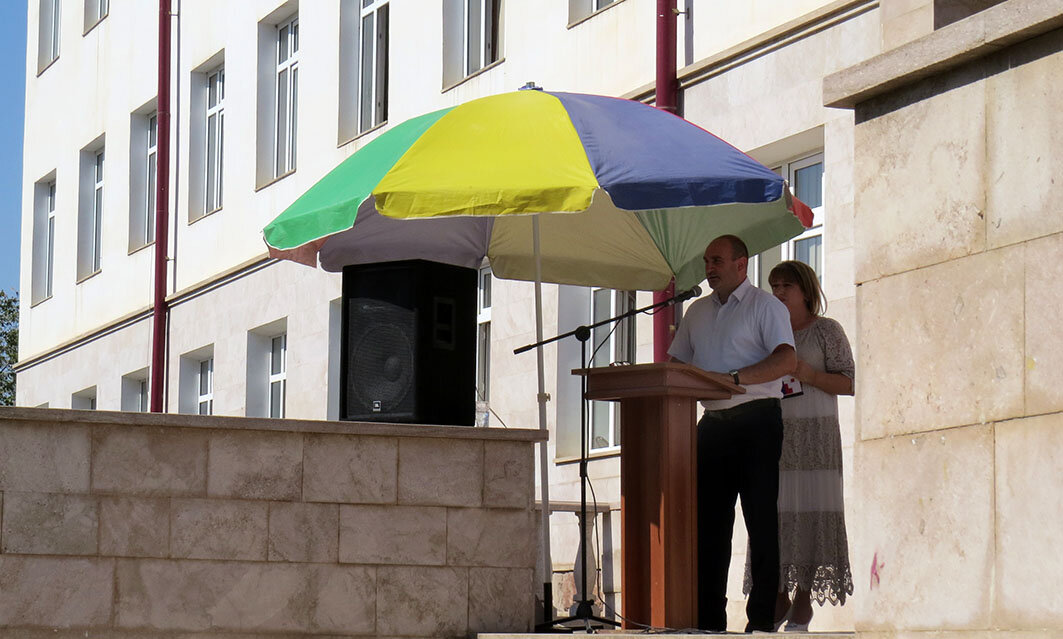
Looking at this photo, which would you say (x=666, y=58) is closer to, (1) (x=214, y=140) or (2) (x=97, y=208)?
(1) (x=214, y=140)

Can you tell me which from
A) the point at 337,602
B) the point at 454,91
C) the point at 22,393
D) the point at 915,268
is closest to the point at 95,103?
the point at 22,393

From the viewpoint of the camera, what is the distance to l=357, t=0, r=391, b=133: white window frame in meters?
18.6

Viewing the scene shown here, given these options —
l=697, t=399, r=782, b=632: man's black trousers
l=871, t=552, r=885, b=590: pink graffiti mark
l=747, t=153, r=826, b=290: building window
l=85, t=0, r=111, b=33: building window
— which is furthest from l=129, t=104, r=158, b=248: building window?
l=871, t=552, r=885, b=590: pink graffiti mark

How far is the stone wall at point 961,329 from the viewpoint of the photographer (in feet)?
17.3

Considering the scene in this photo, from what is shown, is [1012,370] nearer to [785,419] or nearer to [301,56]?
[785,419]

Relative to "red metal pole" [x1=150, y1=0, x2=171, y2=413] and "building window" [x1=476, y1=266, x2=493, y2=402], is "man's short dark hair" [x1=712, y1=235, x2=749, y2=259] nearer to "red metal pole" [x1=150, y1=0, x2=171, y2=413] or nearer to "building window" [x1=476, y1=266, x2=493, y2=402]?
"building window" [x1=476, y1=266, x2=493, y2=402]

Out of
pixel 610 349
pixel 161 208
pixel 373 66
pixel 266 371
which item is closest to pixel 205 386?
pixel 266 371

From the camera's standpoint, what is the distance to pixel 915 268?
580 cm

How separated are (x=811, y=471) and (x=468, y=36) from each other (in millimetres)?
9044

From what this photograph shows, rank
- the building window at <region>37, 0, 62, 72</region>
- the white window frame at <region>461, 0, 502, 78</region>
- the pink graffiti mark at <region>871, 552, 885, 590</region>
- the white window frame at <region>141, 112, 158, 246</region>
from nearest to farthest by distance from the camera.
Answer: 1. the pink graffiti mark at <region>871, 552, 885, 590</region>
2. the white window frame at <region>461, 0, 502, 78</region>
3. the white window frame at <region>141, 112, 158, 246</region>
4. the building window at <region>37, 0, 62, 72</region>

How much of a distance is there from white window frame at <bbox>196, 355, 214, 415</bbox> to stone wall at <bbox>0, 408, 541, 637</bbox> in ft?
43.7

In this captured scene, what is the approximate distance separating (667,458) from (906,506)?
2.41 m

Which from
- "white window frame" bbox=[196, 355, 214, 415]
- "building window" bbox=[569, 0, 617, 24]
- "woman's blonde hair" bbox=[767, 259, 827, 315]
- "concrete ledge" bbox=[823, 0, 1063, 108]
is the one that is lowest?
"woman's blonde hair" bbox=[767, 259, 827, 315]

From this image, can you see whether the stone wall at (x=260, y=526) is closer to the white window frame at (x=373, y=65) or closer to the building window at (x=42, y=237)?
the white window frame at (x=373, y=65)
